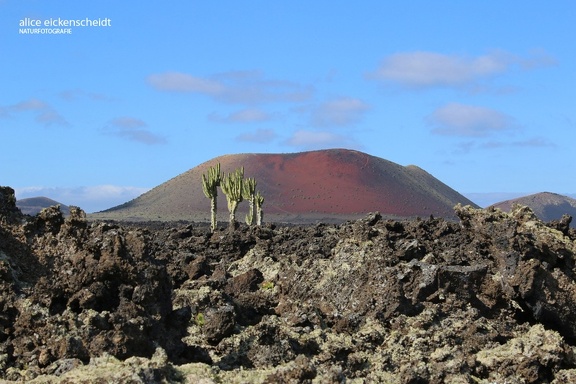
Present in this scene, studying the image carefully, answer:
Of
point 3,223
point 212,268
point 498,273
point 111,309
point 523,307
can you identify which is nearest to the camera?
point 111,309

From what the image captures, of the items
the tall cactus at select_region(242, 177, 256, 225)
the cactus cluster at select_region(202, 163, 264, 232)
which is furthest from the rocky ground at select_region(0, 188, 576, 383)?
the tall cactus at select_region(242, 177, 256, 225)

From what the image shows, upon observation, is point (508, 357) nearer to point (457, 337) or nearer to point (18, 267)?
point (457, 337)

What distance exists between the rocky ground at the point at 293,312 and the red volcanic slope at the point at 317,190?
288 ft

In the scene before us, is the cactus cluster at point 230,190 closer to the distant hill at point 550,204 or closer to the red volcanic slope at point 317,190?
the red volcanic slope at point 317,190

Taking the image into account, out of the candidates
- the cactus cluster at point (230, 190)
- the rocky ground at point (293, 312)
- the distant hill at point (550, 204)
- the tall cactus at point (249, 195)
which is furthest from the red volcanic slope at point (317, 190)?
the rocky ground at point (293, 312)

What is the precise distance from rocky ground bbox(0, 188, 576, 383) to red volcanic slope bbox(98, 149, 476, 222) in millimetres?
87763

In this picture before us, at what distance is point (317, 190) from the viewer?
12262 centimetres

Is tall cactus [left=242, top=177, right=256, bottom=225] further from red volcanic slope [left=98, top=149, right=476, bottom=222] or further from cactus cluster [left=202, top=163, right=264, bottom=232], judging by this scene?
red volcanic slope [left=98, top=149, right=476, bottom=222]

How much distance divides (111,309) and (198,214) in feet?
313

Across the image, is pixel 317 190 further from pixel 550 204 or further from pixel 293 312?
pixel 293 312

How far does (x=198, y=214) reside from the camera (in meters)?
103

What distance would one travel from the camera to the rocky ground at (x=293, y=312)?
732 centimetres

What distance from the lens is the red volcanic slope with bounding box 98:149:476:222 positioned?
111688 millimetres

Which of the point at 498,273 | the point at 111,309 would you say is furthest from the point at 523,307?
the point at 111,309
